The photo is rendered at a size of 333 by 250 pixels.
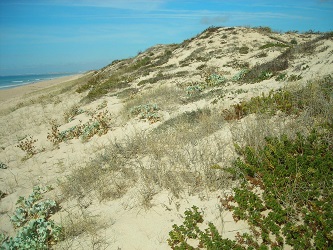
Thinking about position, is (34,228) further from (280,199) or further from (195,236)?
(280,199)

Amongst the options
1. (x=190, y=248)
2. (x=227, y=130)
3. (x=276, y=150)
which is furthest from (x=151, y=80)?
(x=190, y=248)

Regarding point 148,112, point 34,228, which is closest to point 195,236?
point 34,228

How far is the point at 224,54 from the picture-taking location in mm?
19469

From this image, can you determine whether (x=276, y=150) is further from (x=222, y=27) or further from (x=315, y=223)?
(x=222, y=27)

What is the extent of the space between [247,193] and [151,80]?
524 inches

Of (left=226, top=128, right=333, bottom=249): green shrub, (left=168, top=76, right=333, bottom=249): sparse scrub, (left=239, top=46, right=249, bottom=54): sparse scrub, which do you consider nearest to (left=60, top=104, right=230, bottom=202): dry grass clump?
(left=168, top=76, right=333, bottom=249): sparse scrub

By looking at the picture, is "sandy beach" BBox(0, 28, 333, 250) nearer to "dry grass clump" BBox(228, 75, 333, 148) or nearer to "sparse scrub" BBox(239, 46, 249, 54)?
"dry grass clump" BBox(228, 75, 333, 148)

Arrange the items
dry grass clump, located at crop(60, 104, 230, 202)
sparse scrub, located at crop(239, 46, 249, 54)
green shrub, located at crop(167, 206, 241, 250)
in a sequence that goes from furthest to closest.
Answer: sparse scrub, located at crop(239, 46, 249, 54), dry grass clump, located at crop(60, 104, 230, 202), green shrub, located at crop(167, 206, 241, 250)

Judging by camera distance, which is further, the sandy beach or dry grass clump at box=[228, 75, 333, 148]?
dry grass clump at box=[228, 75, 333, 148]

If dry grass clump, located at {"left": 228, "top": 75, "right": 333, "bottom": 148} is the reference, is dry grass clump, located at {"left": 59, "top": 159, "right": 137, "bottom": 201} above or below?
below

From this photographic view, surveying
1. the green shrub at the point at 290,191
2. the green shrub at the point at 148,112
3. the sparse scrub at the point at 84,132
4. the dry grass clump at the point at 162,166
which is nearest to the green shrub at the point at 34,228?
the dry grass clump at the point at 162,166

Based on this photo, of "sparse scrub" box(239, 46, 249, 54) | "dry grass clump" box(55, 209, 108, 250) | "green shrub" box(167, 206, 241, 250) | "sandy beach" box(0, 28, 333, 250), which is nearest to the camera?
"green shrub" box(167, 206, 241, 250)

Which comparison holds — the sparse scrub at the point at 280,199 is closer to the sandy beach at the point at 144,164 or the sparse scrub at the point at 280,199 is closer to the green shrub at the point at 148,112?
the sandy beach at the point at 144,164

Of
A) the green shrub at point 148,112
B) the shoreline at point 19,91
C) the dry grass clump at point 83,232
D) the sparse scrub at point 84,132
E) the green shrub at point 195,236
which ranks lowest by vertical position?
the dry grass clump at point 83,232
